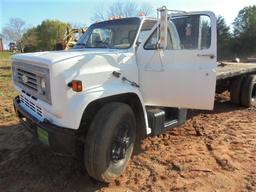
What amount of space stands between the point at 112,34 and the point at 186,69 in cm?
138

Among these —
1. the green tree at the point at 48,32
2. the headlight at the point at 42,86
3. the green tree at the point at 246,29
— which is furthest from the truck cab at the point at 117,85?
the green tree at the point at 48,32

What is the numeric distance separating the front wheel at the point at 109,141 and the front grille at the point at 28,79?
0.90 m

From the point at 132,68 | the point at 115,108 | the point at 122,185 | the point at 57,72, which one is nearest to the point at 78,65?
the point at 57,72

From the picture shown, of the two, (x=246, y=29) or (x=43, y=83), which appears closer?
(x=43, y=83)

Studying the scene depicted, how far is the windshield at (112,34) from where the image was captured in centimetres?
480

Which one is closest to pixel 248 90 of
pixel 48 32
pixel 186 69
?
pixel 186 69

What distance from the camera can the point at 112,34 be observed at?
5066 millimetres

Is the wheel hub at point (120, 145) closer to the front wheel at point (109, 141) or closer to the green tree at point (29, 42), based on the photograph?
the front wheel at point (109, 141)

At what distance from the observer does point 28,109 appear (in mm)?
4316

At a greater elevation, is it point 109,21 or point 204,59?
point 109,21

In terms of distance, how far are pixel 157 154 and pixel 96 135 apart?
5.17 ft

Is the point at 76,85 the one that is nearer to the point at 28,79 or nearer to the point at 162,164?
the point at 28,79

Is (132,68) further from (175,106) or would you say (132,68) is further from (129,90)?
(175,106)

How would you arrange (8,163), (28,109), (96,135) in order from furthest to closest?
(8,163) → (28,109) → (96,135)
